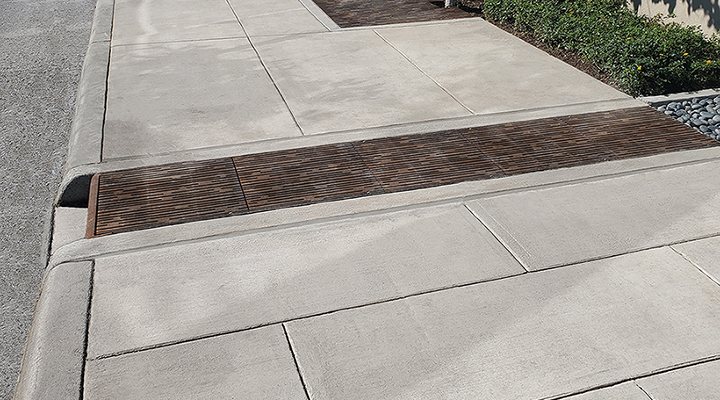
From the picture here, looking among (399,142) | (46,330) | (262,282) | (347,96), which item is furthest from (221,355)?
(347,96)

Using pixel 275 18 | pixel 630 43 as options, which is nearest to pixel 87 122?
pixel 275 18

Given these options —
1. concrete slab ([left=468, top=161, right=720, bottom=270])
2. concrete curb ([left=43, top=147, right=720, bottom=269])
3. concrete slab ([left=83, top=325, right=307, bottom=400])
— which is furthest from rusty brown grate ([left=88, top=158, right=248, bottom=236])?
concrete slab ([left=468, top=161, right=720, bottom=270])

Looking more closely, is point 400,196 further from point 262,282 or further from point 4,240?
point 4,240

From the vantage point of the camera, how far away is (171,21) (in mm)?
9289

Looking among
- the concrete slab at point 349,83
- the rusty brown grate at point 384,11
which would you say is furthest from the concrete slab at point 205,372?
the rusty brown grate at point 384,11

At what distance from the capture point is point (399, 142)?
5.58 meters

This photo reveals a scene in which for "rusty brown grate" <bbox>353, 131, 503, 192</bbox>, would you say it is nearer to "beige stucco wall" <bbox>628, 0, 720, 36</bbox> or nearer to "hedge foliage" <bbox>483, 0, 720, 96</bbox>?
"hedge foliage" <bbox>483, 0, 720, 96</bbox>

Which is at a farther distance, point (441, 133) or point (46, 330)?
point (441, 133)

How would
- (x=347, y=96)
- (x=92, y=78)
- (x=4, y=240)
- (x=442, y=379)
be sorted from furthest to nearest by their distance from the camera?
1. (x=92, y=78)
2. (x=347, y=96)
3. (x=4, y=240)
4. (x=442, y=379)

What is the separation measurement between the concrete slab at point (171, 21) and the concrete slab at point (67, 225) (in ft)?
13.0

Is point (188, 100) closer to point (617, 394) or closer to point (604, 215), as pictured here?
point (604, 215)

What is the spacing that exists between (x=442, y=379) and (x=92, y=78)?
17.9ft

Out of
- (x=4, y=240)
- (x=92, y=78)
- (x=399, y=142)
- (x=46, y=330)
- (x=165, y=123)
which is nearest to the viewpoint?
(x=46, y=330)

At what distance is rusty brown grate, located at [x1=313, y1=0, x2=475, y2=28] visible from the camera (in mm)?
9266
